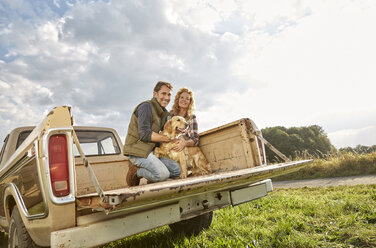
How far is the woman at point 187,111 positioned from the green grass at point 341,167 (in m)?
7.87

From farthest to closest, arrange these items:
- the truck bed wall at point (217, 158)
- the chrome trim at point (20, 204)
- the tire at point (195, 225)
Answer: the tire at point (195, 225) → the truck bed wall at point (217, 158) → the chrome trim at point (20, 204)

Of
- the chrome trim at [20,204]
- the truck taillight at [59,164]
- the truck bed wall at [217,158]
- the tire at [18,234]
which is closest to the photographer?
the truck taillight at [59,164]

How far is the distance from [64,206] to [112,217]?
Answer: 31 centimetres

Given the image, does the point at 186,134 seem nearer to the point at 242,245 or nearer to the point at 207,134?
the point at 207,134

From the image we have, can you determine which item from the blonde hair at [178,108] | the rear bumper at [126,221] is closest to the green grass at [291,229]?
the rear bumper at [126,221]

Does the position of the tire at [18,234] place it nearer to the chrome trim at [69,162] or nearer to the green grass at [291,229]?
the chrome trim at [69,162]

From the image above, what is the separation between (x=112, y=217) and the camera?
5.34ft

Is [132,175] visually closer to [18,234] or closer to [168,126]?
[168,126]

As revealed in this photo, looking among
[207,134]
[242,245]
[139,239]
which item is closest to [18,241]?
[139,239]

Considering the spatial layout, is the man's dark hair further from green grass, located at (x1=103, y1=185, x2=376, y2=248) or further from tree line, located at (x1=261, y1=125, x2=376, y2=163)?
tree line, located at (x1=261, y1=125, x2=376, y2=163)

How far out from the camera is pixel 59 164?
63.2 inches

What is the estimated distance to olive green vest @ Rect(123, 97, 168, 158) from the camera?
8.81 feet

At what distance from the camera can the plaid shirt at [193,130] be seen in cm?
326

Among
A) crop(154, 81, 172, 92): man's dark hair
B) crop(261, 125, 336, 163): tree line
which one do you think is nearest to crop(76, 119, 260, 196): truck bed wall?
crop(154, 81, 172, 92): man's dark hair
